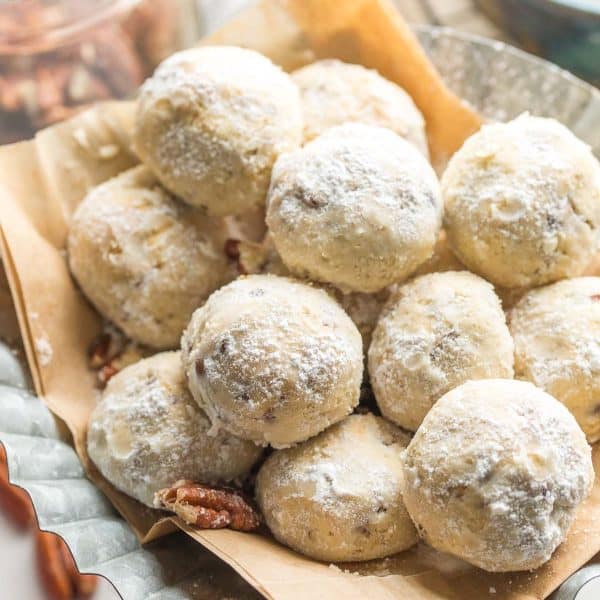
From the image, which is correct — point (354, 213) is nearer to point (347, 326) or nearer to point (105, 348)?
point (347, 326)

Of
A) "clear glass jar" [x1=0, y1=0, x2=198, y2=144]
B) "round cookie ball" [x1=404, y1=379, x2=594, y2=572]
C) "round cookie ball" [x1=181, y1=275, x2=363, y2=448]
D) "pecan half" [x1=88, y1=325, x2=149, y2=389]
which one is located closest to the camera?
"round cookie ball" [x1=404, y1=379, x2=594, y2=572]

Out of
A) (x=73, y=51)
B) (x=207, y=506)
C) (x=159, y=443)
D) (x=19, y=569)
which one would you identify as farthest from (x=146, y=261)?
(x=73, y=51)

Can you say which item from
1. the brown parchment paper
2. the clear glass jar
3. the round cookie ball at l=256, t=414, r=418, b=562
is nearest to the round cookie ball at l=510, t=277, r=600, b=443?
the brown parchment paper

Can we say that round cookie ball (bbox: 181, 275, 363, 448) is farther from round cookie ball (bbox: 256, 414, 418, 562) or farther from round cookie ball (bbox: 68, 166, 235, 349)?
round cookie ball (bbox: 68, 166, 235, 349)

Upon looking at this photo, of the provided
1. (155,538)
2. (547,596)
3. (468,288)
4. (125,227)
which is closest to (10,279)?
(125,227)

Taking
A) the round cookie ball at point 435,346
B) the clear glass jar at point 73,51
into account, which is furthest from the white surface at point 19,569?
the clear glass jar at point 73,51

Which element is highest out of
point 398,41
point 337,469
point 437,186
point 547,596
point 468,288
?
point 398,41

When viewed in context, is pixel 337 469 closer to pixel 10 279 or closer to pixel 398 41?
pixel 10 279

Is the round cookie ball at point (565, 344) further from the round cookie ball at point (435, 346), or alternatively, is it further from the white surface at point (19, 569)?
the white surface at point (19, 569)
